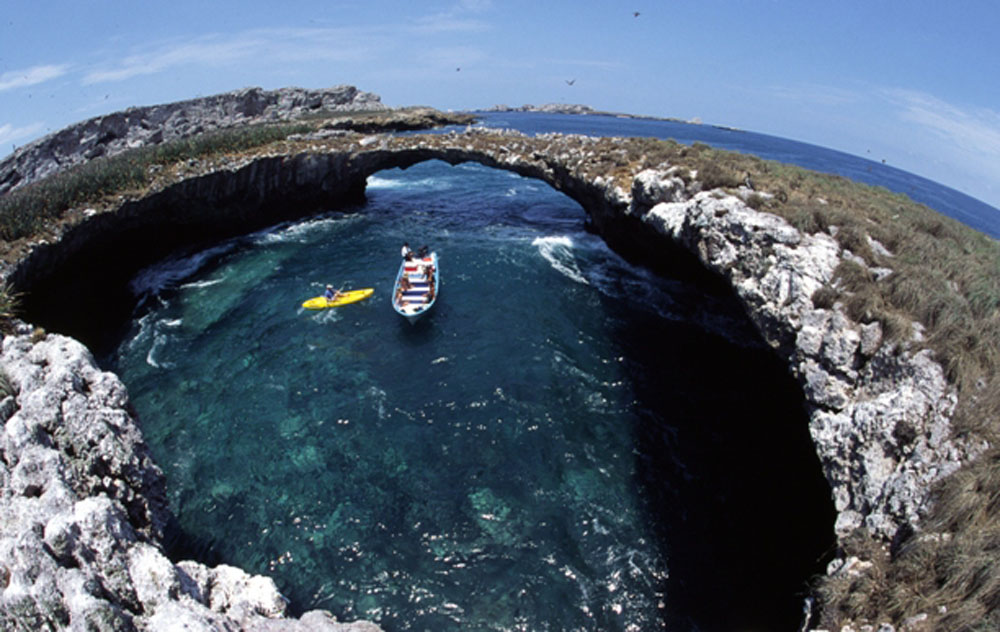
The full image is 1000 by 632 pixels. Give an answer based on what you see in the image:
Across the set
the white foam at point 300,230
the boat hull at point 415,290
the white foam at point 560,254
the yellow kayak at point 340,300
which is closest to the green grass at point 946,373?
the white foam at point 560,254

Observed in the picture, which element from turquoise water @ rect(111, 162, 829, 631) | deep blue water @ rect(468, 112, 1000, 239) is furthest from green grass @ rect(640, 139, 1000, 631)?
deep blue water @ rect(468, 112, 1000, 239)

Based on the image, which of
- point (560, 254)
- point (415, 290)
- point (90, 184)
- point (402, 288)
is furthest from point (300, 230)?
point (560, 254)

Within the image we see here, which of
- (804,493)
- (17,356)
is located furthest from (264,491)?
(804,493)

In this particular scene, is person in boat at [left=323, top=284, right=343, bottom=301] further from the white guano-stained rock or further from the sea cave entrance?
the white guano-stained rock

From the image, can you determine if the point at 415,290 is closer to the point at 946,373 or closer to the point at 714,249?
the point at 714,249

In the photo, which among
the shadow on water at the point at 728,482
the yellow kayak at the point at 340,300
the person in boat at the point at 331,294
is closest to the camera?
the shadow on water at the point at 728,482

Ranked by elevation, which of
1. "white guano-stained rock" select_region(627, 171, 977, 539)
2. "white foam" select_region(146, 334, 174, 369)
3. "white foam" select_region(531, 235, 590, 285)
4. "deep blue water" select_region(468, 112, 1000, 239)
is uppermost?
"deep blue water" select_region(468, 112, 1000, 239)

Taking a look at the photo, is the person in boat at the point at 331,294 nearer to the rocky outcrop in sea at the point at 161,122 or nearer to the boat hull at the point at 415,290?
the boat hull at the point at 415,290

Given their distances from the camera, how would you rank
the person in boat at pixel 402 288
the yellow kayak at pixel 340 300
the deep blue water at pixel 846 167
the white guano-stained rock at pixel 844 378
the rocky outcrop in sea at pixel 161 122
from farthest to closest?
the deep blue water at pixel 846 167, the rocky outcrop in sea at pixel 161 122, the yellow kayak at pixel 340 300, the person in boat at pixel 402 288, the white guano-stained rock at pixel 844 378
